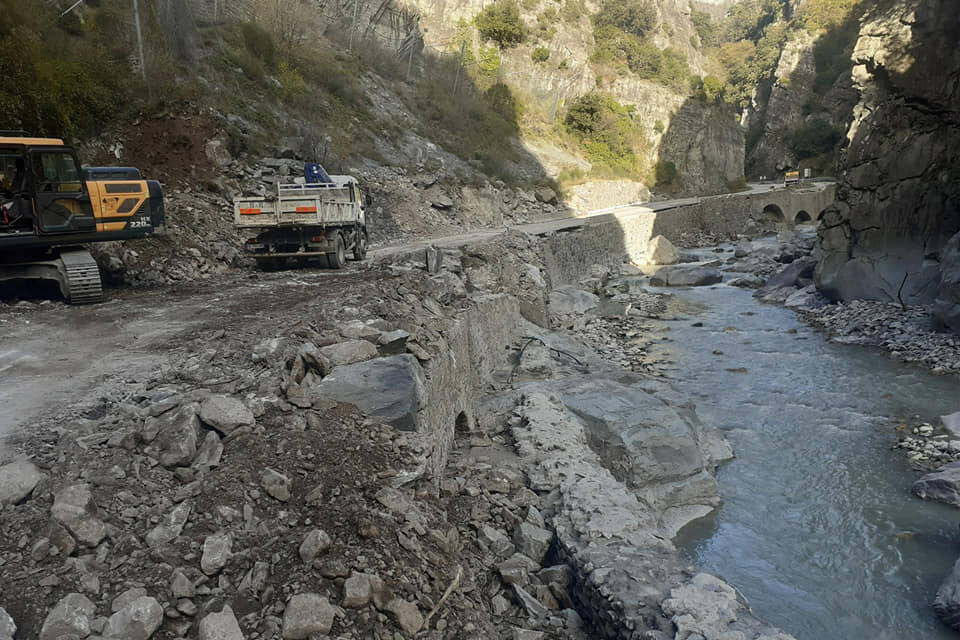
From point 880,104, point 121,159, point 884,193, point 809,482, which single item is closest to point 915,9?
point 880,104

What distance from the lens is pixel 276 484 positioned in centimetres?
437

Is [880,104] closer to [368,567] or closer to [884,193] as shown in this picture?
[884,193]

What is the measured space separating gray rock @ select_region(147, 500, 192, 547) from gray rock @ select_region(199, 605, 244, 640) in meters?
0.73

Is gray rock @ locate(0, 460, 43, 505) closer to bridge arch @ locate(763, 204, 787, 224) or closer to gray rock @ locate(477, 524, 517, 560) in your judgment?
gray rock @ locate(477, 524, 517, 560)

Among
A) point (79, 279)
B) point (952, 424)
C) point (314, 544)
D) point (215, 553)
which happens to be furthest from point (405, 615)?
point (952, 424)

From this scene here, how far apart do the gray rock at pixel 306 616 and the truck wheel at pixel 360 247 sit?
40.9 feet

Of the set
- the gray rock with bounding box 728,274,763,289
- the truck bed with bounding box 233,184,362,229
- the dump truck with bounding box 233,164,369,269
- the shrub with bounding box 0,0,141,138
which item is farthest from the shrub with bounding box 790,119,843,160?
the shrub with bounding box 0,0,141,138

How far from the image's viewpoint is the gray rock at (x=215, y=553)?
364cm

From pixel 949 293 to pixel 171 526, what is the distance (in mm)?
19436

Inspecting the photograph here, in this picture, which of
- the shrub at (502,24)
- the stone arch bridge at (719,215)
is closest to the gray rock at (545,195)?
the stone arch bridge at (719,215)

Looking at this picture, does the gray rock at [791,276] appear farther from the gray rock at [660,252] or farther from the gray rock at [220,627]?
the gray rock at [220,627]

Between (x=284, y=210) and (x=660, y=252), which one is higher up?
(x=284, y=210)

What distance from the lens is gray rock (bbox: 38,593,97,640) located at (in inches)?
120

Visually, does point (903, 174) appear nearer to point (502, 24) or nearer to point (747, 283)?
point (747, 283)
